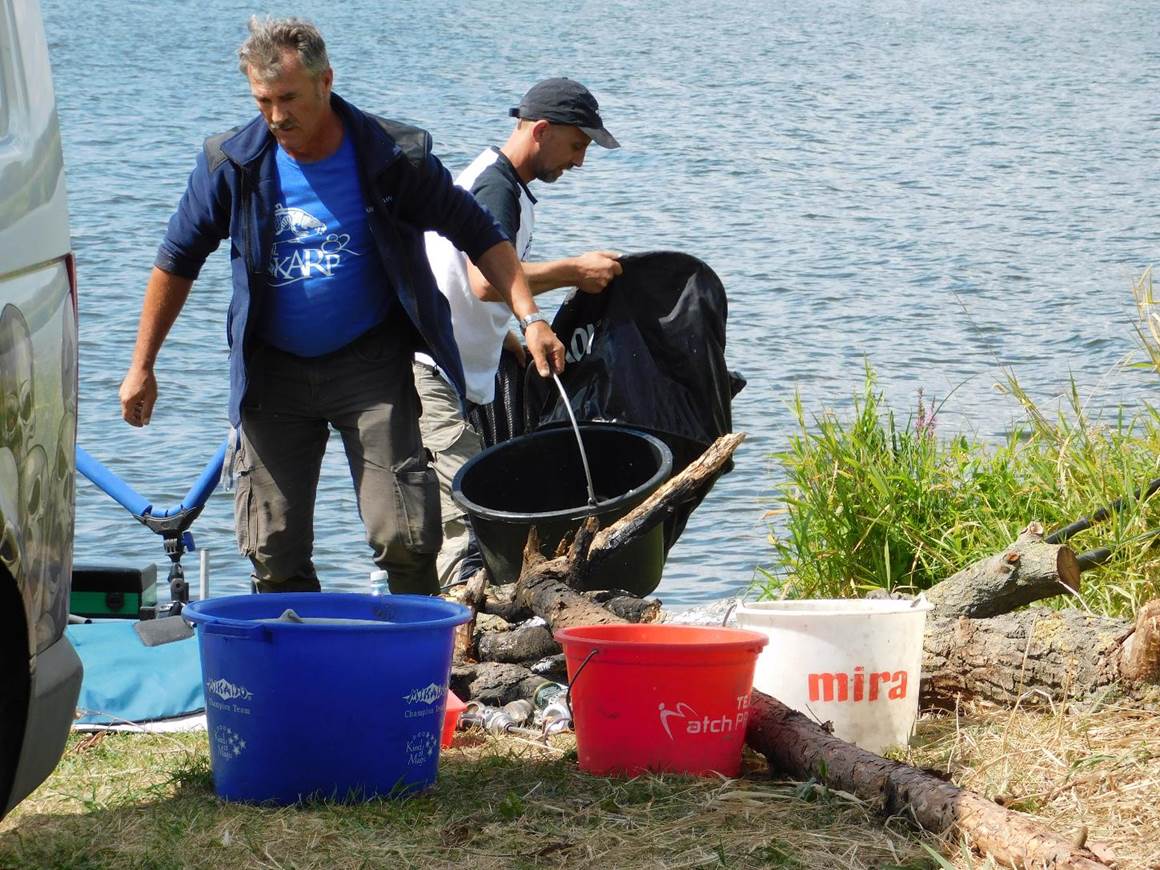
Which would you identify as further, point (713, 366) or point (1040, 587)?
point (713, 366)

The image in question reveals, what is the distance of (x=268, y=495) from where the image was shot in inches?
176

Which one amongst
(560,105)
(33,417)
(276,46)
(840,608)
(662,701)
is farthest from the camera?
(560,105)

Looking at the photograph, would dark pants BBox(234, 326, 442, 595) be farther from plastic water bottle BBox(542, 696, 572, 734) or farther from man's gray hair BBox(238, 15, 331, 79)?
man's gray hair BBox(238, 15, 331, 79)

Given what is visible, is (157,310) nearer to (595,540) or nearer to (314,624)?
(314,624)

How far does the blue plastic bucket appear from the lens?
11.0 feet

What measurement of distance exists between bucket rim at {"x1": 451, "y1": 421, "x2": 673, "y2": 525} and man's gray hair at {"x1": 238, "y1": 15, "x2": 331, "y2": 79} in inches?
54.1

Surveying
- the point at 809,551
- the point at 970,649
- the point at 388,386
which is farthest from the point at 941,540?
the point at 388,386

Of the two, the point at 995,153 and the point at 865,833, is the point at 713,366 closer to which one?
the point at 865,833

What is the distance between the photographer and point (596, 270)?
5637 mm

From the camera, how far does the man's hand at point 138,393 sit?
439 centimetres

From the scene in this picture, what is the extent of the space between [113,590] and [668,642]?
8.46 feet

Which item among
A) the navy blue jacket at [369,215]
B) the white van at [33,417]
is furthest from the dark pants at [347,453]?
the white van at [33,417]

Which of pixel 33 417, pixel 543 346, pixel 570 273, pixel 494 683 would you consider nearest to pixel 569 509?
pixel 494 683

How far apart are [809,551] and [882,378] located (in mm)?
5897
